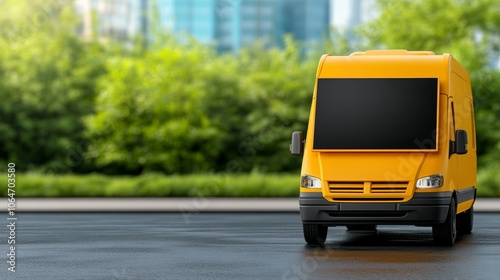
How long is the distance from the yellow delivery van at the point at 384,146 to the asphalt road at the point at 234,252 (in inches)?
24.0

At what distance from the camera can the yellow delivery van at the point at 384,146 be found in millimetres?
15883

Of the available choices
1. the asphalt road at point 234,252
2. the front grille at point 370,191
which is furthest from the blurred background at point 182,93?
the front grille at point 370,191

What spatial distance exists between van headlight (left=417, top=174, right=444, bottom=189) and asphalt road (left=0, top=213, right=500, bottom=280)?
99cm

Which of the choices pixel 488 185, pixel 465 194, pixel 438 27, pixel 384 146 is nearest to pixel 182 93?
pixel 438 27

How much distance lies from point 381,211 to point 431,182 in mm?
885

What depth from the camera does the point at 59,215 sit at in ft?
87.8

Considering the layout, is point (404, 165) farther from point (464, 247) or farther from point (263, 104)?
point (263, 104)

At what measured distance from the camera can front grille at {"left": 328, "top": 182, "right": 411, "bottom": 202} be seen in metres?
15.9

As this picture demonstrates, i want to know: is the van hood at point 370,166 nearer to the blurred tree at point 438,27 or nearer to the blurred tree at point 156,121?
the blurred tree at point 156,121

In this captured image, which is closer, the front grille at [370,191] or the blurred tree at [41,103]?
the front grille at [370,191]

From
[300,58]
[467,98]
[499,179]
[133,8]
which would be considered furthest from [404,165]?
[133,8]

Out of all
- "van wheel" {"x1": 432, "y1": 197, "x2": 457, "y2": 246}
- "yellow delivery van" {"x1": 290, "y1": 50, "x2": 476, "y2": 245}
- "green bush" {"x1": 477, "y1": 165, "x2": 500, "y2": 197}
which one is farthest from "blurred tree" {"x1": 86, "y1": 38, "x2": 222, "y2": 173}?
"van wheel" {"x1": 432, "y1": 197, "x2": 457, "y2": 246}

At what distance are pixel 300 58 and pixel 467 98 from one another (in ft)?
131

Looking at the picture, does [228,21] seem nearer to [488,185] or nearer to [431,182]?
[488,185]
